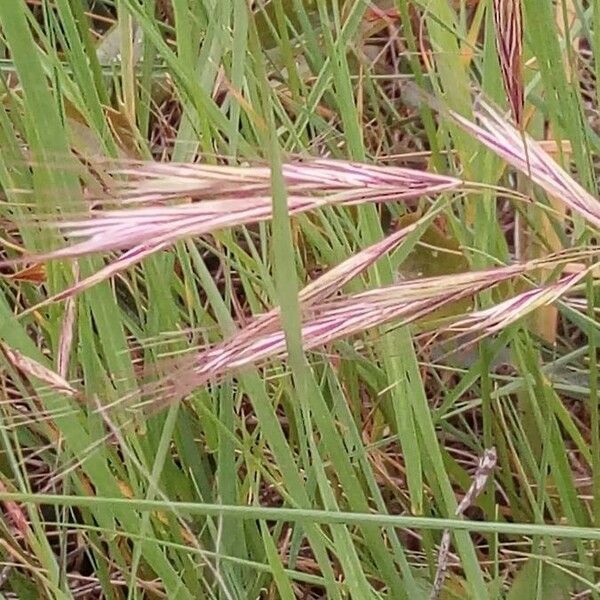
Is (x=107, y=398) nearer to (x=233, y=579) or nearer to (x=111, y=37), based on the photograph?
(x=233, y=579)

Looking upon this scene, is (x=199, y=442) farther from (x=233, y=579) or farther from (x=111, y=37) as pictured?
(x=111, y=37)

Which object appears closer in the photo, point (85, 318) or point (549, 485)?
point (85, 318)

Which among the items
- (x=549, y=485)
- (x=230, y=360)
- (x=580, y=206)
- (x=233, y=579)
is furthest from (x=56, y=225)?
(x=549, y=485)

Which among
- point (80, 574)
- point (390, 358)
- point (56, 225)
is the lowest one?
point (80, 574)

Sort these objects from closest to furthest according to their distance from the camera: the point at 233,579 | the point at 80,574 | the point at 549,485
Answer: the point at 233,579 → the point at 549,485 → the point at 80,574

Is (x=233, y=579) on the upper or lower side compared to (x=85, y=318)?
lower

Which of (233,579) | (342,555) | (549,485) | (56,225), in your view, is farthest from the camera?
(549,485)
